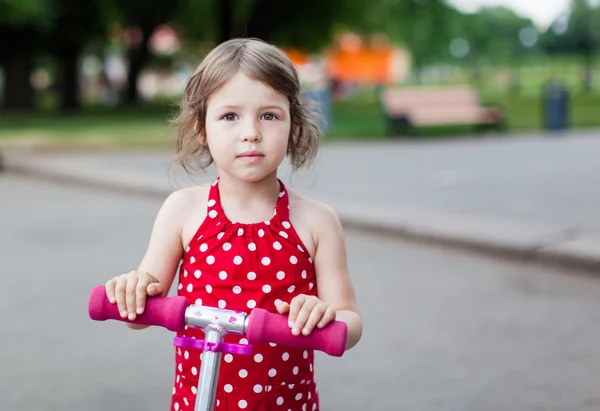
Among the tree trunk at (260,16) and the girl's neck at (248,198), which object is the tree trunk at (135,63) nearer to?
the tree trunk at (260,16)

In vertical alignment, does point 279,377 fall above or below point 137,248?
above

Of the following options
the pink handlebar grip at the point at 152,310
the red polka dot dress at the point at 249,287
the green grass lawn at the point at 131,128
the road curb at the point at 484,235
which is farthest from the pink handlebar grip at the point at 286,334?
the green grass lawn at the point at 131,128

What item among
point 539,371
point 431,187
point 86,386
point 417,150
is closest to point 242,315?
point 86,386

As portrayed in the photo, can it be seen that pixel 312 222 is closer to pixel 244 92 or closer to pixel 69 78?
pixel 244 92

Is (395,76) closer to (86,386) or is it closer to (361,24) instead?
(361,24)

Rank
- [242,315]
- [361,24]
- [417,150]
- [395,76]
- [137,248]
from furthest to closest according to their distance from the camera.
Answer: [395,76]
[361,24]
[417,150]
[137,248]
[242,315]

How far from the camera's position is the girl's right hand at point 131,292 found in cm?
178

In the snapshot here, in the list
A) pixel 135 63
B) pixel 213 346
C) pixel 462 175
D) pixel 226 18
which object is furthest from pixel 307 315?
pixel 135 63

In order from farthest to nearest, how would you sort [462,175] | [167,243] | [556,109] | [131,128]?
[131,128], [556,109], [462,175], [167,243]

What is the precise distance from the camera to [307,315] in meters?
1.69

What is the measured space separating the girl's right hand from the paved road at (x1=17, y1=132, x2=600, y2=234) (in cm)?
434

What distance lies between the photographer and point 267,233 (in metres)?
2.08

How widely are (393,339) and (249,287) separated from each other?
9.27ft

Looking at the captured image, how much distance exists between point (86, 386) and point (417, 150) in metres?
11.7
